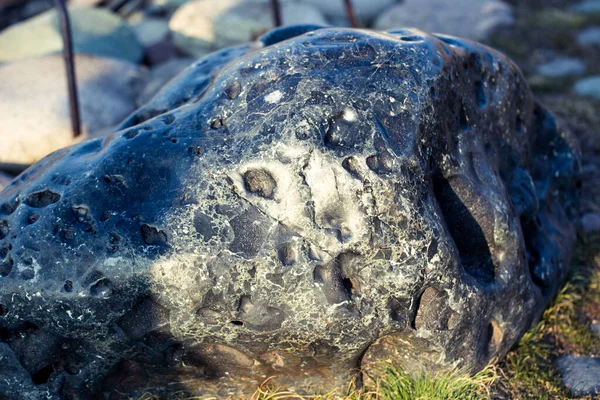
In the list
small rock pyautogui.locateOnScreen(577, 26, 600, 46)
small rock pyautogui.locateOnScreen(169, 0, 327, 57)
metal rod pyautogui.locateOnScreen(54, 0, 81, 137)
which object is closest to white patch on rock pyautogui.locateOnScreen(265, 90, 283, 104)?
metal rod pyautogui.locateOnScreen(54, 0, 81, 137)

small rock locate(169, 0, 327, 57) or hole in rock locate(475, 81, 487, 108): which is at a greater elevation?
hole in rock locate(475, 81, 487, 108)

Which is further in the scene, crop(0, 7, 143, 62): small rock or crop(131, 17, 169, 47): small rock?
crop(131, 17, 169, 47): small rock

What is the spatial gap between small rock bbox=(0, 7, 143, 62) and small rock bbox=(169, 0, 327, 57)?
49 centimetres

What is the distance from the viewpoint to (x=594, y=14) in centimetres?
774

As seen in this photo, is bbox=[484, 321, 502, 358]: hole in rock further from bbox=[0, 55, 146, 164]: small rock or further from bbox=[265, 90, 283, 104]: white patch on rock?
bbox=[0, 55, 146, 164]: small rock

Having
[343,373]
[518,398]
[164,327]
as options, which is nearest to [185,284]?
[164,327]

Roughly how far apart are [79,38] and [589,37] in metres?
4.95

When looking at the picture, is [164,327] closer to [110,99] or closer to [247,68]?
[247,68]

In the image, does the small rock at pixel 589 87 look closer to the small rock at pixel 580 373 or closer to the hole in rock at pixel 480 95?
the hole in rock at pixel 480 95

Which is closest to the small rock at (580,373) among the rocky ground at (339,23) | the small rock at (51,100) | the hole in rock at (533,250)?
the rocky ground at (339,23)

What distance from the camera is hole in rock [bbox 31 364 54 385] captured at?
7.71 feet

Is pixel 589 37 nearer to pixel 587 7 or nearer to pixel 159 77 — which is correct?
pixel 587 7

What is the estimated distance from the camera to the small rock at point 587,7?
7.96 meters

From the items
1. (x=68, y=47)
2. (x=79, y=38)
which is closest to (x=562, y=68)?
(x=68, y=47)
